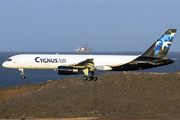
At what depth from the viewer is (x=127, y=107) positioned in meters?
38.1

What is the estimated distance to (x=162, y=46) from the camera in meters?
42.5

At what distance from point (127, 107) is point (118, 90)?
1373 cm

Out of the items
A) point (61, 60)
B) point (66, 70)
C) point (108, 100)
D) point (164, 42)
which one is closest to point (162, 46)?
point (164, 42)

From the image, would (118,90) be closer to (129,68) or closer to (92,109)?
(129,68)

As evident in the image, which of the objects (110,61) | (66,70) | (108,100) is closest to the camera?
(66,70)

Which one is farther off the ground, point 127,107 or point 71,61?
point 71,61

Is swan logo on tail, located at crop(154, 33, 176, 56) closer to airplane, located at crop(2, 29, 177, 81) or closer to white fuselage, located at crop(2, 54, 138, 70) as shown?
airplane, located at crop(2, 29, 177, 81)

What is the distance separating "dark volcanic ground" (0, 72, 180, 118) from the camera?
3616 cm

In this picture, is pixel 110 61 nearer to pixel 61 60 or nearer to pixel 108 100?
pixel 108 100

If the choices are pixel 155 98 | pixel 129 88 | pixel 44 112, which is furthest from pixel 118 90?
pixel 44 112

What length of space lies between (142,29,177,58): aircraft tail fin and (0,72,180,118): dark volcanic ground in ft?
28.9

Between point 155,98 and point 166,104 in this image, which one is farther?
point 155,98

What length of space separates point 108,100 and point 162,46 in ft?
47.0

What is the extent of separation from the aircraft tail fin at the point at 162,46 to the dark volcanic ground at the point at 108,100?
8795 millimetres
